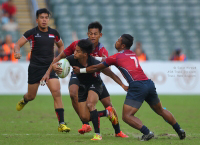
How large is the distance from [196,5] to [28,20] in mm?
10663

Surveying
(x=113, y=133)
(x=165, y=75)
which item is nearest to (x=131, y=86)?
(x=113, y=133)

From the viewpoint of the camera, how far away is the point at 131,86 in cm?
A: 699

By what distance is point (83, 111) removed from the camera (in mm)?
7535

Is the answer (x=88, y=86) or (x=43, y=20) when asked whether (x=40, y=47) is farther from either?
(x=88, y=86)

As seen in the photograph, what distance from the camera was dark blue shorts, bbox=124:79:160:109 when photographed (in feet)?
22.5

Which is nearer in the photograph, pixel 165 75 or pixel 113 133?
pixel 113 133

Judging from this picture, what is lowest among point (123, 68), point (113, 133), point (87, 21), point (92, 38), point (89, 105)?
point (113, 133)

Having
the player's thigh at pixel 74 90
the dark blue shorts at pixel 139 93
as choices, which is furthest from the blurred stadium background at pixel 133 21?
the dark blue shorts at pixel 139 93

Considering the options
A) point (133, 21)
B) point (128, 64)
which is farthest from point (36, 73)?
point (133, 21)

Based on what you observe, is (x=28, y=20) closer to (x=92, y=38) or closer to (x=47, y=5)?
(x=47, y=5)

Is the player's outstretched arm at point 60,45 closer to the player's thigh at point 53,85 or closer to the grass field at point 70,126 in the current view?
the player's thigh at point 53,85

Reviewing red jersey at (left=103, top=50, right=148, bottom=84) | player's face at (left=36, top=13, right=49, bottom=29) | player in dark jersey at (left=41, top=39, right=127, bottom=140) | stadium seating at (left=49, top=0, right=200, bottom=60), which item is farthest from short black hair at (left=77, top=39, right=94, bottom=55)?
stadium seating at (left=49, top=0, right=200, bottom=60)

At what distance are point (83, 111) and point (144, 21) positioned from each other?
1826 centimetres

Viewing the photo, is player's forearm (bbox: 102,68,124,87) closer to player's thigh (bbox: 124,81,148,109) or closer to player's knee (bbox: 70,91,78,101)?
player's thigh (bbox: 124,81,148,109)
